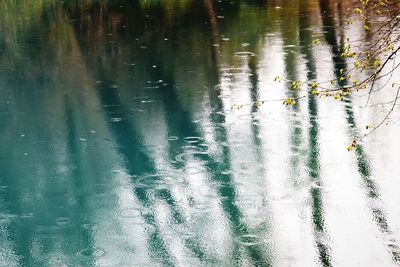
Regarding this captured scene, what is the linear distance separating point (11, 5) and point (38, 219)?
2656 centimetres

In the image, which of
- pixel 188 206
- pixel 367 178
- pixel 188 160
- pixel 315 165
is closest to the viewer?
pixel 188 206

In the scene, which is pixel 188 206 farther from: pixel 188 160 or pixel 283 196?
pixel 188 160

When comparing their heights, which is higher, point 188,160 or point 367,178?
point 188,160

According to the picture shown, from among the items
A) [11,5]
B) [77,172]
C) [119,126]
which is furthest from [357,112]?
[11,5]

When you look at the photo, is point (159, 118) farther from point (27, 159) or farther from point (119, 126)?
point (27, 159)

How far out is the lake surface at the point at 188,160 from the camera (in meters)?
9.95

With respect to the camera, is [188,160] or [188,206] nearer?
[188,206]

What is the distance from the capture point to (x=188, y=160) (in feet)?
→ 43.5

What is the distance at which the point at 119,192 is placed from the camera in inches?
468

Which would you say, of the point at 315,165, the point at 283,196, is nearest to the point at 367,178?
the point at 315,165

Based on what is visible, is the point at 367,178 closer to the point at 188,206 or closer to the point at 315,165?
the point at 315,165

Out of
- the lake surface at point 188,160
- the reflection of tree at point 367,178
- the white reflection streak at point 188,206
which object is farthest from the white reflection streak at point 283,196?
the reflection of tree at point 367,178

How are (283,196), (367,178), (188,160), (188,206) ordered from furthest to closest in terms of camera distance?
(188,160) < (367,178) < (283,196) < (188,206)

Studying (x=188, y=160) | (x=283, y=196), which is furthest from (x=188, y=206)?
(x=188, y=160)
